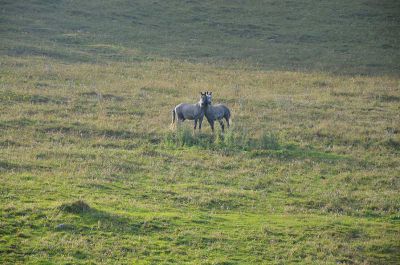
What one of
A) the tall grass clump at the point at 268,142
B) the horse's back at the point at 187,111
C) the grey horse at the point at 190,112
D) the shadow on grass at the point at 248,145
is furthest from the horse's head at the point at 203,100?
the tall grass clump at the point at 268,142

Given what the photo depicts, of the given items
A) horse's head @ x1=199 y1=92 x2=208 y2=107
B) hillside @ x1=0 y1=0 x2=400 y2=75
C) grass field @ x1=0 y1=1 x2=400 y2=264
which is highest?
hillside @ x1=0 y1=0 x2=400 y2=75

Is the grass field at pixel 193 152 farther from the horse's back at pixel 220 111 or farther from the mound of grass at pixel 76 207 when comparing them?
the horse's back at pixel 220 111

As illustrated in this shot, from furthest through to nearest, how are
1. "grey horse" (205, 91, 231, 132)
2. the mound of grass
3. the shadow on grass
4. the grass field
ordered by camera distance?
"grey horse" (205, 91, 231, 132) → the shadow on grass → the mound of grass → the grass field

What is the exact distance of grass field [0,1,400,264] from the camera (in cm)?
1648

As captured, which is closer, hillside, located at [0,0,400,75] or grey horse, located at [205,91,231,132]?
grey horse, located at [205,91,231,132]

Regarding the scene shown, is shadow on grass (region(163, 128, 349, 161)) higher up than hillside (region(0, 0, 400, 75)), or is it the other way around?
hillside (region(0, 0, 400, 75))

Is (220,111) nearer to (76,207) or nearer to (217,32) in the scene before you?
(76,207)

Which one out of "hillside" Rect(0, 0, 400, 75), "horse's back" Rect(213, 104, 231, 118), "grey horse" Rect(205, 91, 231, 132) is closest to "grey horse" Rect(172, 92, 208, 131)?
"grey horse" Rect(205, 91, 231, 132)

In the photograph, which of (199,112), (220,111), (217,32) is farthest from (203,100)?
(217,32)

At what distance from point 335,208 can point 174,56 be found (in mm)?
35289

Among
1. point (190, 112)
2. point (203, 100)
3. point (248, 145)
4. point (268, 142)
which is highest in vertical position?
point (203, 100)

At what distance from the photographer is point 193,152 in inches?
1046

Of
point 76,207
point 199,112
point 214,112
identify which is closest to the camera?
point 76,207

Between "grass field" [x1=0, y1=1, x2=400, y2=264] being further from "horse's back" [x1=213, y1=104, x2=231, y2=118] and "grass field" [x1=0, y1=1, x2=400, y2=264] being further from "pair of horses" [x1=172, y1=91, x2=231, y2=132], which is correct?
"horse's back" [x1=213, y1=104, x2=231, y2=118]
